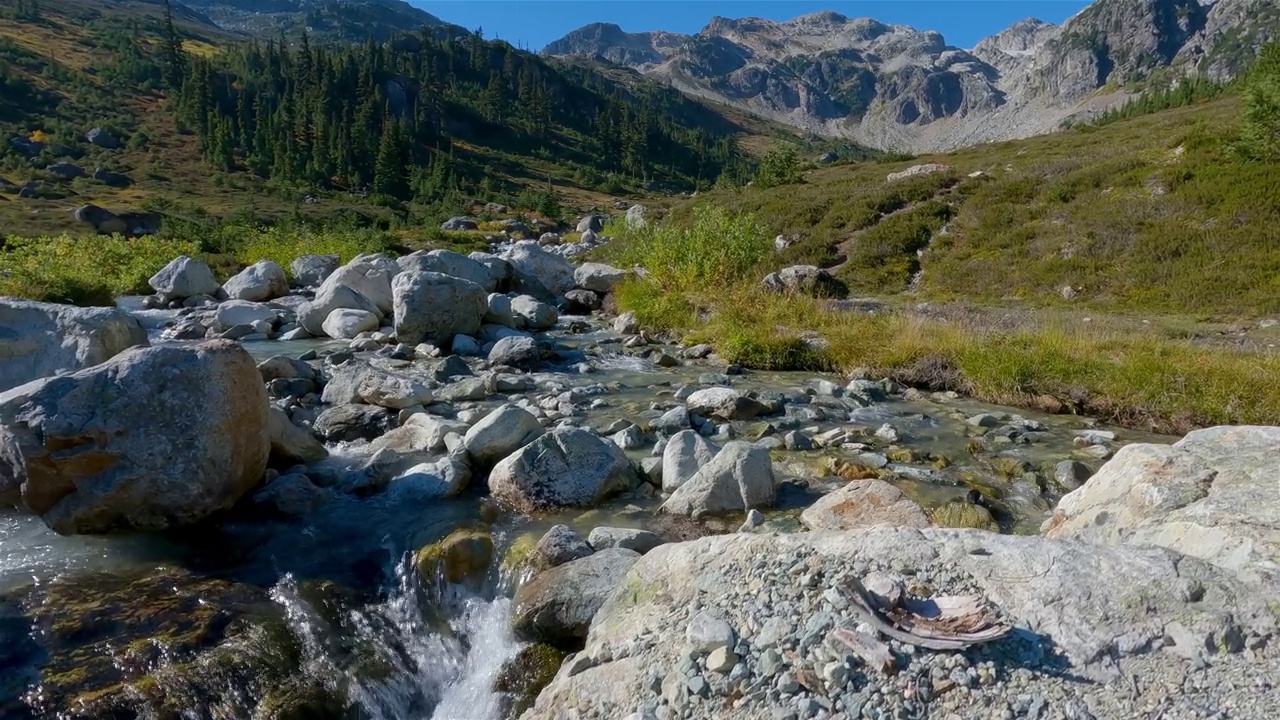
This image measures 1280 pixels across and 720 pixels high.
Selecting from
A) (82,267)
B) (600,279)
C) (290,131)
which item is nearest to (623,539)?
(600,279)

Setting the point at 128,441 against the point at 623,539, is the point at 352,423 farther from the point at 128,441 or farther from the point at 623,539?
the point at 623,539

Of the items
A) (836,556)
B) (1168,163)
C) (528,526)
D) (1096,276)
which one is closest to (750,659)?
(836,556)

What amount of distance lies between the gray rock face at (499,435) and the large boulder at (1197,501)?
5.41 meters

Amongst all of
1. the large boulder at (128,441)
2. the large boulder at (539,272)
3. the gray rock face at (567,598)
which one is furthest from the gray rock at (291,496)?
the large boulder at (539,272)

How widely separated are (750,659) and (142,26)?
167 metres

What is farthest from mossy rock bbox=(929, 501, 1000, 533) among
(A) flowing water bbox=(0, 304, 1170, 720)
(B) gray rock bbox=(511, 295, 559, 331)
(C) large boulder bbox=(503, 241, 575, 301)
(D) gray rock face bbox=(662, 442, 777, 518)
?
(C) large boulder bbox=(503, 241, 575, 301)

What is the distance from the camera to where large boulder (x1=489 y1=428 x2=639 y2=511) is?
7266 mm

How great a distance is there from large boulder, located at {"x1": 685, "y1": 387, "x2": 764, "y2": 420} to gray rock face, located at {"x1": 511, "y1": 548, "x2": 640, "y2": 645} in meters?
4.88

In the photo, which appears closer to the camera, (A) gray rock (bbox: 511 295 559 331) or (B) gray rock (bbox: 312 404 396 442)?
(B) gray rock (bbox: 312 404 396 442)

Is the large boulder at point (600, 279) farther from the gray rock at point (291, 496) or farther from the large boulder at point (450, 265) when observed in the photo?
the gray rock at point (291, 496)

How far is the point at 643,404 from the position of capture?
36.2ft

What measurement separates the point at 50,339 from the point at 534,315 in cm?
1041

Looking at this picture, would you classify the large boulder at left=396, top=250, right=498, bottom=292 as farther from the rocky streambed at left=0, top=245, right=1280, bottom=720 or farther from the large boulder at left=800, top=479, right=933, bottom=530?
the large boulder at left=800, top=479, right=933, bottom=530

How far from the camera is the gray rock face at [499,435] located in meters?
8.20
